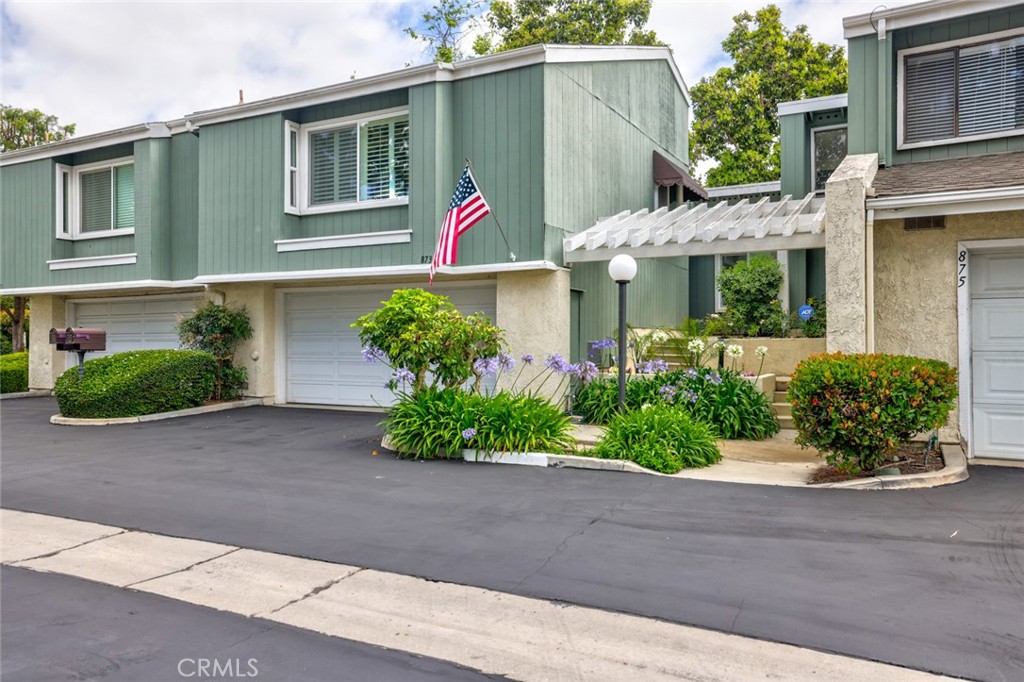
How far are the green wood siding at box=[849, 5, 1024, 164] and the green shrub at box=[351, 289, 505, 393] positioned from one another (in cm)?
613

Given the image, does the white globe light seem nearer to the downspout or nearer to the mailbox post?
the downspout

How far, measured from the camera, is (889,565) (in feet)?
15.5

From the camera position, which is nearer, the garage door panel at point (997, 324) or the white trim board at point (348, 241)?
the garage door panel at point (997, 324)

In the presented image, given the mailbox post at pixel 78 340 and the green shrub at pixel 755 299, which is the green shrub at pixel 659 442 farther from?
the mailbox post at pixel 78 340

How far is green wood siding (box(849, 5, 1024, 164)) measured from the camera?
395 inches

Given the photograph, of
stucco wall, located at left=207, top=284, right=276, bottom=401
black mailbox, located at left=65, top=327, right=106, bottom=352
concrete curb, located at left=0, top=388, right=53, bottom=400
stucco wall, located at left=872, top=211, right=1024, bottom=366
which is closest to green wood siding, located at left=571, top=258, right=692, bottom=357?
stucco wall, located at left=872, top=211, right=1024, bottom=366

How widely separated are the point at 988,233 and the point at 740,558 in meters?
6.18

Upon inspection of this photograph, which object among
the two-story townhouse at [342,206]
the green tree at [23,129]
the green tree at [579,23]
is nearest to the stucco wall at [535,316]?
the two-story townhouse at [342,206]

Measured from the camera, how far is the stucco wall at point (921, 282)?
8.70 meters

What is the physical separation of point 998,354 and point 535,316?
21.0 feet

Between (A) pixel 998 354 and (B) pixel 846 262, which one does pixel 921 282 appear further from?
(B) pixel 846 262

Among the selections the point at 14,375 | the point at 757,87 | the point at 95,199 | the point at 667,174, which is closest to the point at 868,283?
the point at 667,174

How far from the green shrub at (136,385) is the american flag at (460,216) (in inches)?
238

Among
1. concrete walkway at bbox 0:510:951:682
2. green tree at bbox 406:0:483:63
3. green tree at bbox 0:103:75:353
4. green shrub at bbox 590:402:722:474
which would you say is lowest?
concrete walkway at bbox 0:510:951:682
